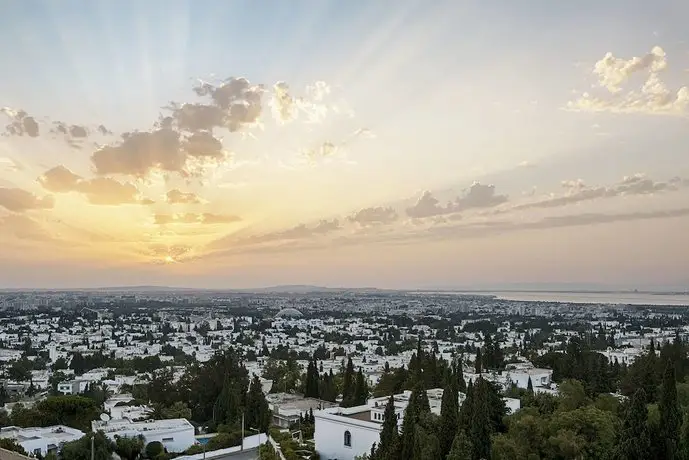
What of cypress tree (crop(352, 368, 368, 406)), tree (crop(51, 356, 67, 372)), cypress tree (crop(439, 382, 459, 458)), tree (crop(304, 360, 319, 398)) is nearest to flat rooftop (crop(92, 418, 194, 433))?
cypress tree (crop(352, 368, 368, 406))

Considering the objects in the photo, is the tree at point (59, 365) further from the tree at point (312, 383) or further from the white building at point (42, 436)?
the white building at point (42, 436)

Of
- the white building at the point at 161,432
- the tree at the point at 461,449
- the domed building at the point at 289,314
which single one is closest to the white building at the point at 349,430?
the tree at the point at 461,449

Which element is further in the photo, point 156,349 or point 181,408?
point 156,349

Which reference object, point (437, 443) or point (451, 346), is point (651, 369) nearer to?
point (437, 443)

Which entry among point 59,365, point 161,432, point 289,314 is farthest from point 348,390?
point 289,314

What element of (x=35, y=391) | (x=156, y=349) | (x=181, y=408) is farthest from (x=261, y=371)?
(x=156, y=349)
